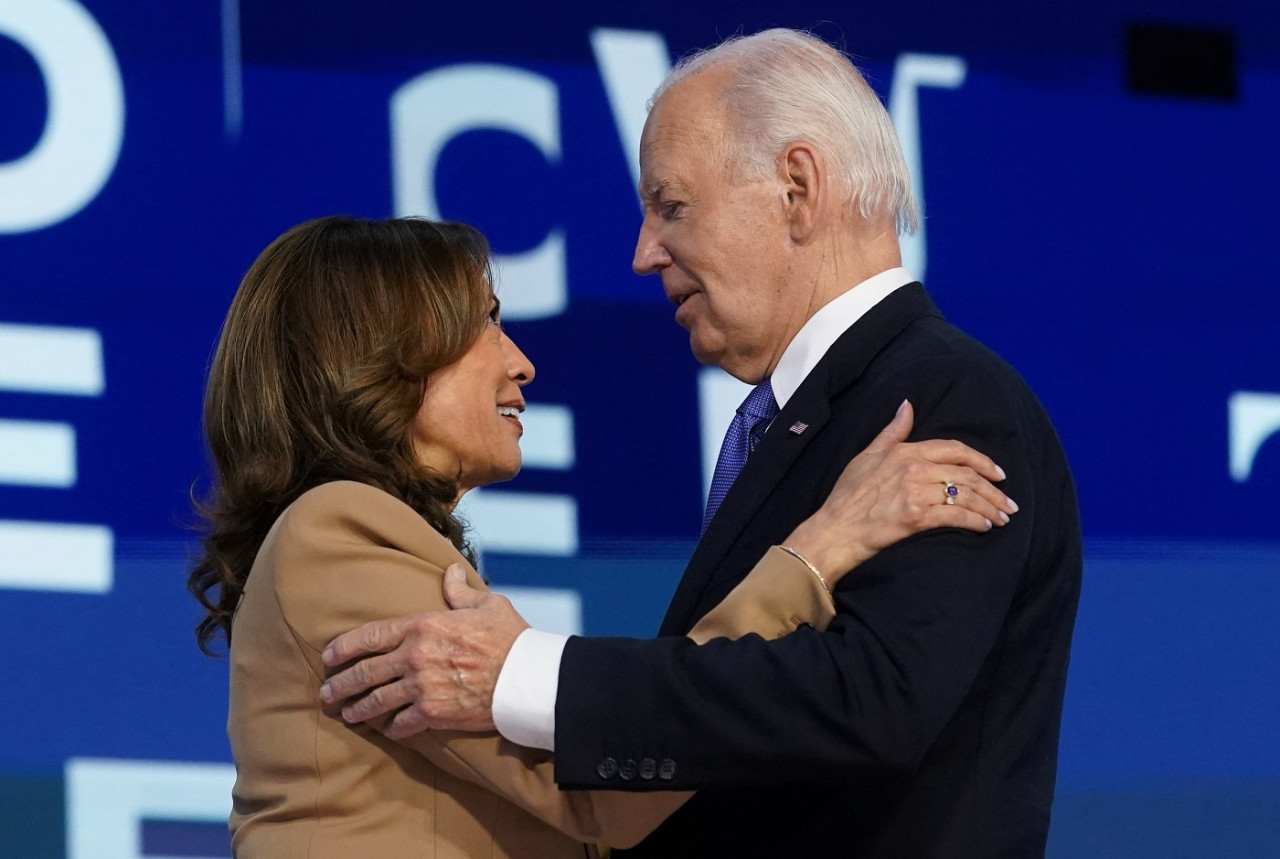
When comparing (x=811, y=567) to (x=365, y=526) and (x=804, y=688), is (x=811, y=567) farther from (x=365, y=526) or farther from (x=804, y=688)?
(x=365, y=526)

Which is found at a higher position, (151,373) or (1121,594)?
(151,373)

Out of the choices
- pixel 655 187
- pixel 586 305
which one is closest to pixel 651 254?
pixel 655 187

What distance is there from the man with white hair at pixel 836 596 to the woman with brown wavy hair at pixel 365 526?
6cm

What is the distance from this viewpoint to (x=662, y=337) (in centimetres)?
317

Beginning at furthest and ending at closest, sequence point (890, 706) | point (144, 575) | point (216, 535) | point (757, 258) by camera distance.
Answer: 1. point (144, 575)
2. point (757, 258)
3. point (216, 535)
4. point (890, 706)

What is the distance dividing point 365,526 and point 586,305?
4.94 ft

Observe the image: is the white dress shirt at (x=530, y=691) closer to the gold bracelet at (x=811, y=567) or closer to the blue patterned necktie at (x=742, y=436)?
the gold bracelet at (x=811, y=567)

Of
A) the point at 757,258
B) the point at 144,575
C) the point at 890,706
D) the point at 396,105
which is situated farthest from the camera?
the point at 396,105

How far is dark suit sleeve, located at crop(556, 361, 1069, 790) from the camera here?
1.52m

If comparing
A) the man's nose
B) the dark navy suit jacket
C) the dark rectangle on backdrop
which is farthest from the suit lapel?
the dark rectangle on backdrop

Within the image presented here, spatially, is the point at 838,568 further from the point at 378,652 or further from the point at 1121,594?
the point at 1121,594

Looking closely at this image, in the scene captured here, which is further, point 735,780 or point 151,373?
point 151,373

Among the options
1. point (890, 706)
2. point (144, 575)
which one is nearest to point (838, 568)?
point (890, 706)

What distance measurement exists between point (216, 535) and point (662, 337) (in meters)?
1.44
